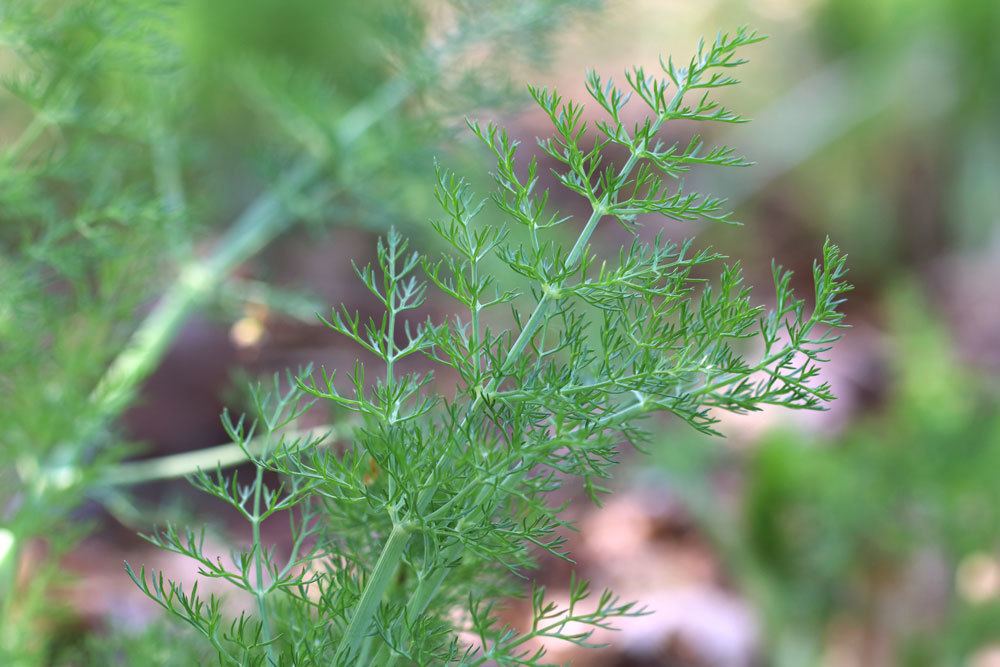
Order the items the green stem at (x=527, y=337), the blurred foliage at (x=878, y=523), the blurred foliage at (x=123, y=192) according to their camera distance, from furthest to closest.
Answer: the blurred foliage at (x=878, y=523), the blurred foliage at (x=123, y=192), the green stem at (x=527, y=337)

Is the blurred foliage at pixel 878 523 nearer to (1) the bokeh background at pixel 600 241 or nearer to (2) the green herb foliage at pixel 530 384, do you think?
(1) the bokeh background at pixel 600 241

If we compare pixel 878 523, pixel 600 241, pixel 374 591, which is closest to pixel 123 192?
pixel 374 591

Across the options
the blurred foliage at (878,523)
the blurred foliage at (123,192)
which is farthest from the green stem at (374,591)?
the blurred foliage at (878,523)

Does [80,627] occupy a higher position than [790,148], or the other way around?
[790,148]

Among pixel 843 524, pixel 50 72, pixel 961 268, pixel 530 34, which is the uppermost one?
pixel 961 268

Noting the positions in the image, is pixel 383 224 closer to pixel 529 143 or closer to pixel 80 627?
pixel 80 627

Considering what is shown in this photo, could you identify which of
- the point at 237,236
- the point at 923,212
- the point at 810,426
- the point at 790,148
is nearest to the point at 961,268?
the point at 923,212

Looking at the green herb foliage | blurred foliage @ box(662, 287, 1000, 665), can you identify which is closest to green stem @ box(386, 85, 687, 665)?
the green herb foliage
